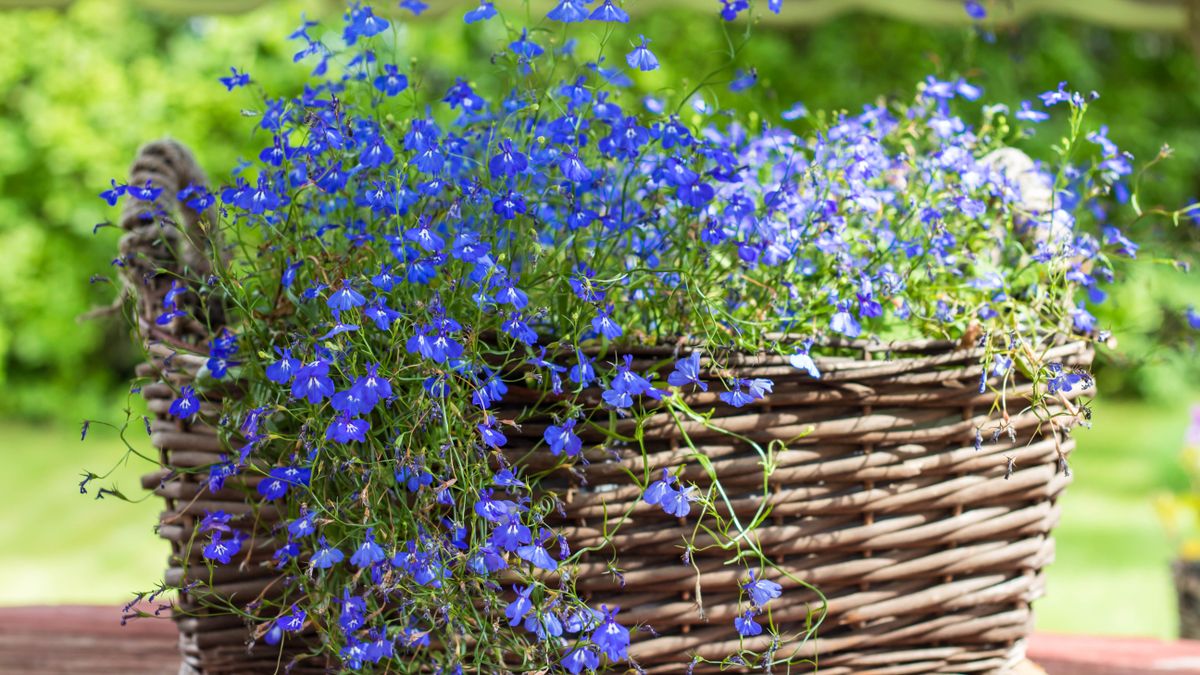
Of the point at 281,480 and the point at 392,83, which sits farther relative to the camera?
the point at 392,83

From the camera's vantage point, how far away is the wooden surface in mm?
1175

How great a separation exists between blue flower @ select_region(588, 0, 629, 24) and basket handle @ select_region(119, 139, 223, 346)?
1.21 feet

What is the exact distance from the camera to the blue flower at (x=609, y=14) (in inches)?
31.0

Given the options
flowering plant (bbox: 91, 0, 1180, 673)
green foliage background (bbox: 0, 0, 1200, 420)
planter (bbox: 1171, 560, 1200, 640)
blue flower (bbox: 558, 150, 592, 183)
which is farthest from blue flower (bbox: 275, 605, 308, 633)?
green foliage background (bbox: 0, 0, 1200, 420)

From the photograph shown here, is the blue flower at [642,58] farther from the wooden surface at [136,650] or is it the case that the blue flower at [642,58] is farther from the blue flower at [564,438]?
the wooden surface at [136,650]

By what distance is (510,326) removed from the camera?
Result: 78 centimetres

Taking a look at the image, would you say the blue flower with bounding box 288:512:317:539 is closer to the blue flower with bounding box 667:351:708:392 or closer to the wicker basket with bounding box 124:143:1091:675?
the wicker basket with bounding box 124:143:1091:675

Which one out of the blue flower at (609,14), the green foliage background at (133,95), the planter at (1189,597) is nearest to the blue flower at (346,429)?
the blue flower at (609,14)

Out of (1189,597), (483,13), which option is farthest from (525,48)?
(1189,597)

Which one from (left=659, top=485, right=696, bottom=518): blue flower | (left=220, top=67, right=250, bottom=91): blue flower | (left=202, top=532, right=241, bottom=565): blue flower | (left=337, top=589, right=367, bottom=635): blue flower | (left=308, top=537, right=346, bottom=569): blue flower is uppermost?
(left=220, top=67, right=250, bottom=91): blue flower

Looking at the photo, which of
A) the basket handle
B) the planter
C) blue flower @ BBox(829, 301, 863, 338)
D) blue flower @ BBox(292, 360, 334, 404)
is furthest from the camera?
the planter

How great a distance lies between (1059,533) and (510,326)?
4.32 m

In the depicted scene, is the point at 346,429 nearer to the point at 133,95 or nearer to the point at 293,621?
the point at 293,621

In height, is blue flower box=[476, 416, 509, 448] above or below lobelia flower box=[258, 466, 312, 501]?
above
